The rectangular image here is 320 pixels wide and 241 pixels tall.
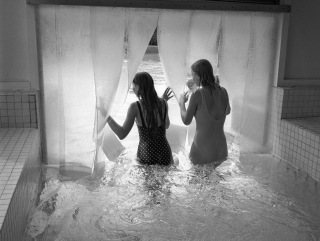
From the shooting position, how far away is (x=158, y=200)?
2.54m

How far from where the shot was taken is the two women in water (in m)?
2.51

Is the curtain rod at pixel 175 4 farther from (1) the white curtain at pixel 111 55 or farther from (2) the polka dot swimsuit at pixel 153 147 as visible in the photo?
(2) the polka dot swimsuit at pixel 153 147

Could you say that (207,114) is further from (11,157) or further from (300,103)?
(11,157)

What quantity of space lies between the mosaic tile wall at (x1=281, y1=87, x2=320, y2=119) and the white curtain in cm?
38

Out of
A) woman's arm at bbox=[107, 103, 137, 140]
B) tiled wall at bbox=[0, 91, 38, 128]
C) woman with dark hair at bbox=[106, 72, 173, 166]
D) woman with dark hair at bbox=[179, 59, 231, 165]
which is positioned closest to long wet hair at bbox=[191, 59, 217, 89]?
woman with dark hair at bbox=[179, 59, 231, 165]

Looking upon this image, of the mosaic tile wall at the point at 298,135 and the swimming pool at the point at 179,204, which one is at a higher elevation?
the mosaic tile wall at the point at 298,135

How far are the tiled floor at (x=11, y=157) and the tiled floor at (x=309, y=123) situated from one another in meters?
2.18

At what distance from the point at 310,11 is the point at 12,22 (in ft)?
8.33

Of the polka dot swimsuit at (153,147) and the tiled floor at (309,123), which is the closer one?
the polka dot swimsuit at (153,147)

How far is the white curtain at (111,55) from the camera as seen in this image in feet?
9.25

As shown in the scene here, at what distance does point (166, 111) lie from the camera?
101 inches

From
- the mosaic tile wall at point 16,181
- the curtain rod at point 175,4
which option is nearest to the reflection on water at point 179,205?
the mosaic tile wall at point 16,181

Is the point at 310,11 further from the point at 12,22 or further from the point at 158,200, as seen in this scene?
the point at 12,22

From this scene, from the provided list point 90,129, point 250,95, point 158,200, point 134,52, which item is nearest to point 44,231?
point 158,200
